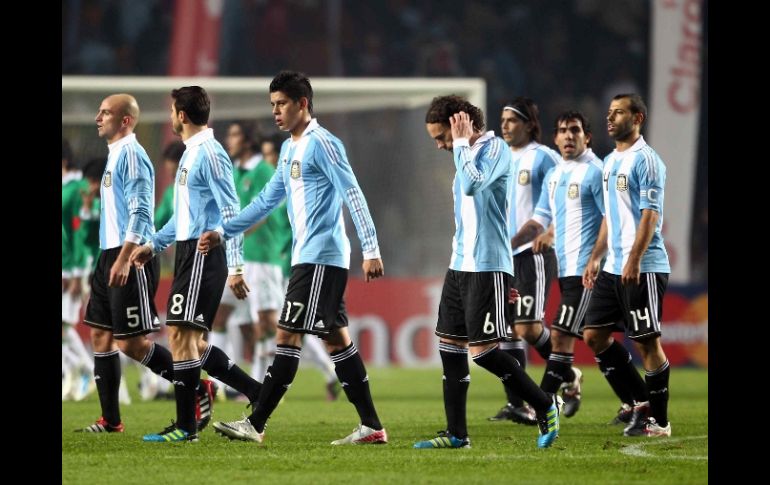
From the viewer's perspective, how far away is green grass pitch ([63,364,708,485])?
6105 mm

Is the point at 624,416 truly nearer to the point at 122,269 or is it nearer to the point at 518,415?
the point at 518,415

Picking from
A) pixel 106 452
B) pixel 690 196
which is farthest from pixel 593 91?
pixel 106 452

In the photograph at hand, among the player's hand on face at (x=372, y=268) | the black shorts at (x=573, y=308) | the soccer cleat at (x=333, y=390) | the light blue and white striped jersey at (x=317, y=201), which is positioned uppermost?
the light blue and white striped jersey at (x=317, y=201)

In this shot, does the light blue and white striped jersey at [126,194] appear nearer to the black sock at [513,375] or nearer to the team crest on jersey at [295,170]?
the team crest on jersey at [295,170]

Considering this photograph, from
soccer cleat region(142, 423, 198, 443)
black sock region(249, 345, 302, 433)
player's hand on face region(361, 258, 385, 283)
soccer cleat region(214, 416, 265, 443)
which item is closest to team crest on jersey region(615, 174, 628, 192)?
player's hand on face region(361, 258, 385, 283)

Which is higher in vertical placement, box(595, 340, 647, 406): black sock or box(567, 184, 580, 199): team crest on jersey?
box(567, 184, 580, 199): team crest on jersey

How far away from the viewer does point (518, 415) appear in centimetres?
895

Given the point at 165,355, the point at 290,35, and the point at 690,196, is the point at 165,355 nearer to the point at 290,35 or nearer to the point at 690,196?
the point at 690,196

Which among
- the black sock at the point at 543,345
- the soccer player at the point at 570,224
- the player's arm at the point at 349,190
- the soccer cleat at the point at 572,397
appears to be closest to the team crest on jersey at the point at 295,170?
the player's arm at the point at 349,190

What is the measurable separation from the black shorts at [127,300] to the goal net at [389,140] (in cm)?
642

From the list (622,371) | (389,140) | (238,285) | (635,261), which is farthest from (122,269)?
(389,140)

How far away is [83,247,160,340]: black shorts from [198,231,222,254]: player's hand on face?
0.60 metres

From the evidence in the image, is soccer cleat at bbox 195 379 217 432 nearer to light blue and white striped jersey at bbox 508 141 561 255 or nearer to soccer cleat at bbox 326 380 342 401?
light blue and white striped jersey at bbox 508 141 561 255

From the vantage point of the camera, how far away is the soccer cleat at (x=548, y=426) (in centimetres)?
712
